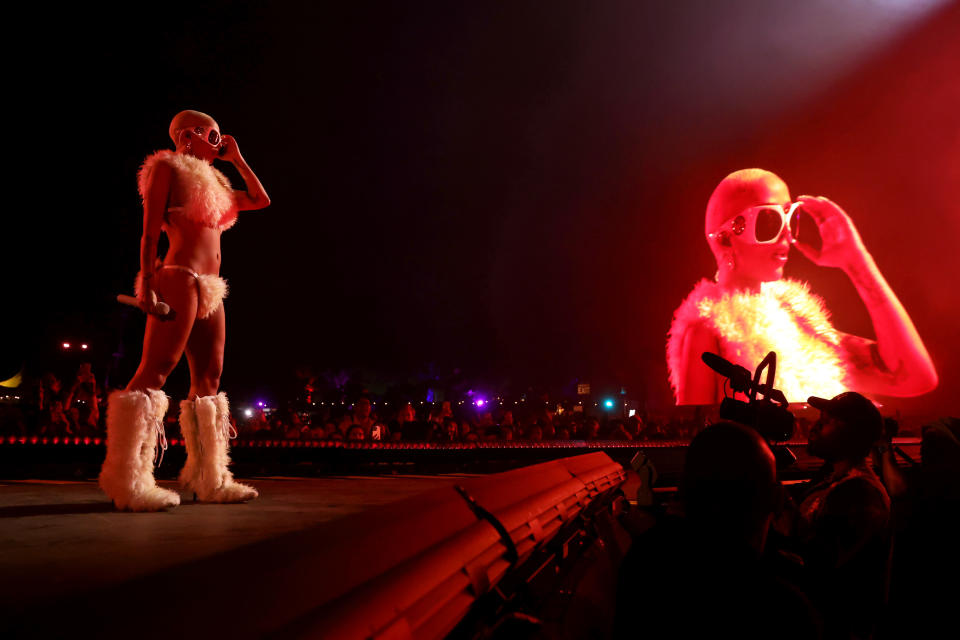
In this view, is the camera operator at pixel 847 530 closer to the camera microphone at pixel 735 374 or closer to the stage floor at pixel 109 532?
the camera microphone at pixel 735 374

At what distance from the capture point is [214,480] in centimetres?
365

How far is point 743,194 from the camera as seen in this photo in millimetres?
16172

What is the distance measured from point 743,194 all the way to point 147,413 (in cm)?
1583

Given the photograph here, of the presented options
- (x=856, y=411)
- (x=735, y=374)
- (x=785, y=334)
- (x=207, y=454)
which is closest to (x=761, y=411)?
(x=735, y=374)

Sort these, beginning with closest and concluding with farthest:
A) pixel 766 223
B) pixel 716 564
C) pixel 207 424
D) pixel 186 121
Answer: pixel 716 564 → pixel 207 424 → pixel 186 121 → pixel 766 223

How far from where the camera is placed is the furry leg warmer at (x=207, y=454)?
3637 mm

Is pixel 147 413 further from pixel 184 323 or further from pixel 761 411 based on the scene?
pixel 761 411

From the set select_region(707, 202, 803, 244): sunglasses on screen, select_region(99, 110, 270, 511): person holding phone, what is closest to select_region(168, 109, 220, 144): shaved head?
select_region(99, 110, 270, 511): person holding phone

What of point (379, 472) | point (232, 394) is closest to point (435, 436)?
point (379, 472)

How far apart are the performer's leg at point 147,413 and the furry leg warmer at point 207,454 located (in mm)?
189

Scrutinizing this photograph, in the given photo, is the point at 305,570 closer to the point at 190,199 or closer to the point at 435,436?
the point at 190,199

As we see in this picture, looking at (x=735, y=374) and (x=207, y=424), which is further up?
(x=735, y=374)

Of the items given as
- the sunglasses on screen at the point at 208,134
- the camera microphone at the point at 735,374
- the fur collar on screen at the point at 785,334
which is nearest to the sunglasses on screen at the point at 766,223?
the fur collar on screen at the point at 785,334

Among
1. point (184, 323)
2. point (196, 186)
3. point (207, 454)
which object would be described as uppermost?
point (196, 186)
